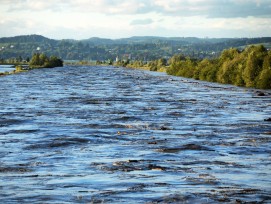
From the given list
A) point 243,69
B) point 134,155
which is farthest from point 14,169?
point 243,69

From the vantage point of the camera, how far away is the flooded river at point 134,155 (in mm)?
26531

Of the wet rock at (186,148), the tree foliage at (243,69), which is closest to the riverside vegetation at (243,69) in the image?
the tree foliage at (243,69)

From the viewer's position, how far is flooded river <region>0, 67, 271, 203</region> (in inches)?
1045

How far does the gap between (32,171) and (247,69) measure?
98402 millimetres

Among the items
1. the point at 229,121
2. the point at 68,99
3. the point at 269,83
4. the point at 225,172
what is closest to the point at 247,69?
the point at 269,83

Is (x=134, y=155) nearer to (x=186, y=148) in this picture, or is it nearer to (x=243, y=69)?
(x=186, y=148)

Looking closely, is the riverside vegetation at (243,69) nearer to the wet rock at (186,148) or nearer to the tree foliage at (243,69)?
the tree foliage at (243,69)

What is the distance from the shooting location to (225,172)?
31.2m

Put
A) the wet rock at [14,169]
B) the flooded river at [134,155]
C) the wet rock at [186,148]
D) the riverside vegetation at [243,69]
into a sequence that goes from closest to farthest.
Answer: the flooded river at [134,155]
the wet rock at [14,169]
the wet rock at [186,148]
the riverside vegetation at [243,69]

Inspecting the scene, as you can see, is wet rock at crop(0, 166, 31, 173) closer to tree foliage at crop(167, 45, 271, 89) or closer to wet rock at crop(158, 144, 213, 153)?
wet rock at crop(158, 144, 213, 153)

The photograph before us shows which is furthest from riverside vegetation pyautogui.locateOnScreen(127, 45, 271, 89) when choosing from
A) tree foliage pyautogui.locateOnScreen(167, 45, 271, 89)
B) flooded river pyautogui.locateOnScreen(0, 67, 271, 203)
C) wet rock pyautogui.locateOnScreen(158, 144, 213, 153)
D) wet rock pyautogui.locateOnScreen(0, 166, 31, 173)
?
wet rock pyautogui.locateOnScreen(0, 166, 31, 173)

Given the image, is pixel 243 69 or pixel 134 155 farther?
pixel 243 69

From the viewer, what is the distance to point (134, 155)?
119ft

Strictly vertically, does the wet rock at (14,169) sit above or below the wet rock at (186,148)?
above
